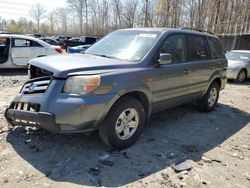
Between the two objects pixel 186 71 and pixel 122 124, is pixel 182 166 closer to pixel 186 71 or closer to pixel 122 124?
pixel 122 124

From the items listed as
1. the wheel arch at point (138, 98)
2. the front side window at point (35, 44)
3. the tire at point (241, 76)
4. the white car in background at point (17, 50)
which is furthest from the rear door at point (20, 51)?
the tire at point (241, 76)

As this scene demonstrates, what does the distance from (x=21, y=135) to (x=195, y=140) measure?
2879 mm

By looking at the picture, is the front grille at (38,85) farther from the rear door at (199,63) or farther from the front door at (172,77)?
the rear door at (199,63)

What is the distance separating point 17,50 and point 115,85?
857cm

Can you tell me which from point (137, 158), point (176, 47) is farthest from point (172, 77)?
point (137, 158)

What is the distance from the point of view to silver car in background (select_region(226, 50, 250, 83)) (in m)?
12.3

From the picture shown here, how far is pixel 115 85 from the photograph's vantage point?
396cm

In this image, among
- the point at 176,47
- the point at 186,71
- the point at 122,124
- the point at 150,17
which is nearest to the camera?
the point at 122,124

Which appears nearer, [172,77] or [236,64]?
[172,77]

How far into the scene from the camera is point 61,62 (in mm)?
4078

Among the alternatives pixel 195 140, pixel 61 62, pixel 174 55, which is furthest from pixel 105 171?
pixel 174 55

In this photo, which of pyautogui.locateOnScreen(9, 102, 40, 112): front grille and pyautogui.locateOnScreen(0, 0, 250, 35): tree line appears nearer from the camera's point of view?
pyautogui.locateOnScreen(9, 102, 40, 112): front grille

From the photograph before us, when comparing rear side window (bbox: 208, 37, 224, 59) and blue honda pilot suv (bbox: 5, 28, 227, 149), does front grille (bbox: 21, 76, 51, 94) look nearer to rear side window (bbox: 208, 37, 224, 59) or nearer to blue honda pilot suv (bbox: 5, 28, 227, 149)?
blue honda pilot suv (bbox: 5, 28, 227, 149)

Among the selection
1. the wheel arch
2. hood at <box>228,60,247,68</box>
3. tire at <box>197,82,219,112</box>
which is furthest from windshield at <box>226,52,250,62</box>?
the wheel arch
